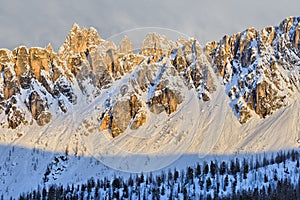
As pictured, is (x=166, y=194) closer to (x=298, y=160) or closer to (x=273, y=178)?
(x=273, y=178)

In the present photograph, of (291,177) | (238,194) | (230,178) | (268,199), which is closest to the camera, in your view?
(268,199)

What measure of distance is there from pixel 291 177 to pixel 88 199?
72.6 meters

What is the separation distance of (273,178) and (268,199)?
28.0m

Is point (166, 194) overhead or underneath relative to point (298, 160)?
underneath

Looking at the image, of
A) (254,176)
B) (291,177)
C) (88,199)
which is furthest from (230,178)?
(88,199)

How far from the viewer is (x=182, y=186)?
192750 millimetres

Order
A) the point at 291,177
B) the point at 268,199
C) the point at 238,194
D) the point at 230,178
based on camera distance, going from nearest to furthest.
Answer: the point at 268,199, the point at 238,194, the point at 291,177, the point at 230,178

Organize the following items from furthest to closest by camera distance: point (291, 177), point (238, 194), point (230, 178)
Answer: point (230, 178), point (291, 177), point (238, 194)

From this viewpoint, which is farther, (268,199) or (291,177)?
(291,177)

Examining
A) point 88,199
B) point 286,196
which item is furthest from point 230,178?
point 88,199

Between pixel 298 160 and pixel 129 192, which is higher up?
pixel 298 160

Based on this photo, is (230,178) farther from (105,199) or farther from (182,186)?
(105,199)

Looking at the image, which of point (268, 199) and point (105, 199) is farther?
point (105, 199)

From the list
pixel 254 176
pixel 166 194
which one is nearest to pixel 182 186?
pixel 166 194
